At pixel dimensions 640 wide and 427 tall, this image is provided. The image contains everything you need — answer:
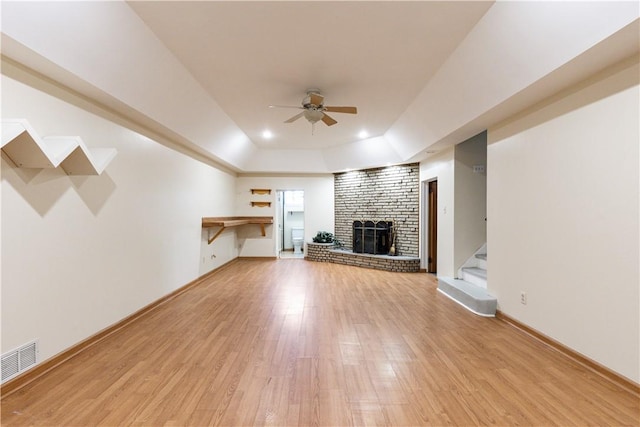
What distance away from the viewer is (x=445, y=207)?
5270 mm

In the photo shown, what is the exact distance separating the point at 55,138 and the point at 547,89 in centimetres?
416

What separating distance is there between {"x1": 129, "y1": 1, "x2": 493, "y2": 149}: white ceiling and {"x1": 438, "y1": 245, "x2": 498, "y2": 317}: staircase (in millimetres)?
2858

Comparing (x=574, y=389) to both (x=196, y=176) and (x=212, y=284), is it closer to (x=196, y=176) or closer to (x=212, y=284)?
(x=212, y=284)

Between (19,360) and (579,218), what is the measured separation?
456 centimetres

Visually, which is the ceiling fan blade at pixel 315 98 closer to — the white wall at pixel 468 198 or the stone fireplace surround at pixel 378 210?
the white wall at pixel 468 198

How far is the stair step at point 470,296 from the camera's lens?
362 centimetres

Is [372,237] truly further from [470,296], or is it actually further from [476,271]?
[470,296]

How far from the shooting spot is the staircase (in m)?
3.63

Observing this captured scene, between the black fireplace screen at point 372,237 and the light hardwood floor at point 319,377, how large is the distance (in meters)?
3.22

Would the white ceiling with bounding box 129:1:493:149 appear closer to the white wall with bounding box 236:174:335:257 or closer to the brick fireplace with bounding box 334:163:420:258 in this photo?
the brick fireplace with bounding box 334:163:420:258

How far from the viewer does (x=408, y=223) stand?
6.70m

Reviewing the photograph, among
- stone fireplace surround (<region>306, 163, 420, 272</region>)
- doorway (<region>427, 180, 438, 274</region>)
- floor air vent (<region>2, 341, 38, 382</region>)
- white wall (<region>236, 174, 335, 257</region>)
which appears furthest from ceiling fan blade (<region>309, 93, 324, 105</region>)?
white wall (<region>236, 174, 335, 257</region>)

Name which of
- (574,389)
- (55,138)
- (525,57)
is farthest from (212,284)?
(525,57)

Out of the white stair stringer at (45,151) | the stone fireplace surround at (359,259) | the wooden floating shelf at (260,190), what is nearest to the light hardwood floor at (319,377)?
the white stair stringer at (45,151)
